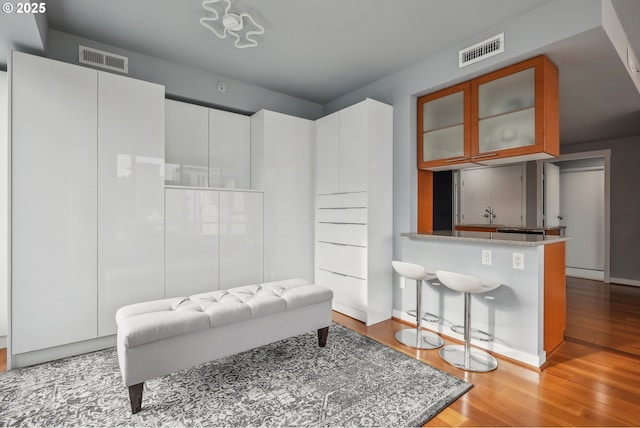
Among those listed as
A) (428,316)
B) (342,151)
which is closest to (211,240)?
(342,151)

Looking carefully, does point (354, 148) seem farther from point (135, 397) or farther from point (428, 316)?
point (135, 397)

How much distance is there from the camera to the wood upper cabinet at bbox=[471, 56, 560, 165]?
2.62 metres

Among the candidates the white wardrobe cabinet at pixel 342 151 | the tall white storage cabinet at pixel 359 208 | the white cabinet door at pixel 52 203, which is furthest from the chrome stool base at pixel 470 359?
the white cabinet door at pixel 52 203

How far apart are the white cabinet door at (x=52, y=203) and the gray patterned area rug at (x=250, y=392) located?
1.05 feet

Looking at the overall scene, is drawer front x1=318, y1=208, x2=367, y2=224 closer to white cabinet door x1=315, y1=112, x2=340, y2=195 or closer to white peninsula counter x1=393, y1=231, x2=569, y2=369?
white cabinet door x1=315, y1=112, x2=340, y2=195

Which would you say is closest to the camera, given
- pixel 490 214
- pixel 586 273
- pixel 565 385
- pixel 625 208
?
pixel 565 385

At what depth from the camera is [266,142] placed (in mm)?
3740

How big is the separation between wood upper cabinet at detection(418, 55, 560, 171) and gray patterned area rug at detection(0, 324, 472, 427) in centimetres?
198

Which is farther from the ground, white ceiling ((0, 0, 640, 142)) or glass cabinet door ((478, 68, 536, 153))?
white ceiling ((0, 0, 640, 142))

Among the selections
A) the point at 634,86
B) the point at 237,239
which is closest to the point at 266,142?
the point at 237,239

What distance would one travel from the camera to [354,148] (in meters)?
3.52

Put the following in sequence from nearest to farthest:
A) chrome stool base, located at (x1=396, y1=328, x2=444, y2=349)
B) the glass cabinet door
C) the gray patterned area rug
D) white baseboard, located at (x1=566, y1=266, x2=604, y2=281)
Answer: the gray patterned area rug, the glass cabinet door, chrome stool base, located at (x1=396, y1=328, x2=444, y2=349), white baseboard, located at (x1=566, y1=266, x2=604, y2=281)

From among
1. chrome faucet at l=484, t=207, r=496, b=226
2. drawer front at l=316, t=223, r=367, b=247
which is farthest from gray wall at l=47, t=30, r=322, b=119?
chrome faucet at l=484, t=207, r=496, b=226

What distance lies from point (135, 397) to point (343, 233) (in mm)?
2418
